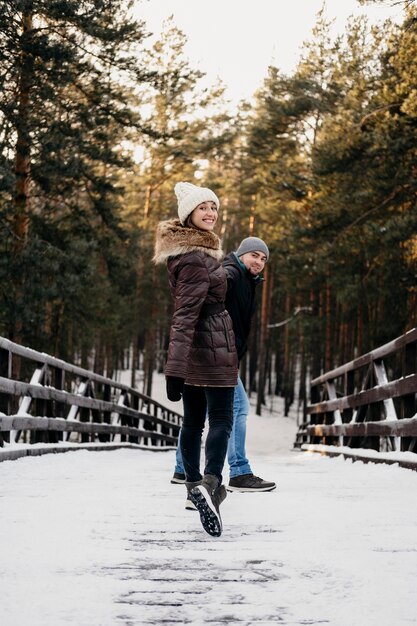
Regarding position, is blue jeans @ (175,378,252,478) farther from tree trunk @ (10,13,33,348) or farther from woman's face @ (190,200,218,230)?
tree trunk @ (10,13,33,348)

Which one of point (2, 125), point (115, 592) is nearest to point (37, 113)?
point (2, 125)

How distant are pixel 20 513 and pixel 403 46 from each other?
13337 millimetres

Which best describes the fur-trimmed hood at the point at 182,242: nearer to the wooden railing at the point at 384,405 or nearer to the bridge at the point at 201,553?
the bridge at the point at 201,553

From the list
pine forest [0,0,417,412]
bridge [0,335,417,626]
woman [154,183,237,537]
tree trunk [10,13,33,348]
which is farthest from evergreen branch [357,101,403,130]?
woman [154,183,237,537]

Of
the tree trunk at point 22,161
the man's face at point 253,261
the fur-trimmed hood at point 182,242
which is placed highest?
the tree trunk at point 22,161

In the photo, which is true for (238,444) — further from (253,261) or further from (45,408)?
(45,408)

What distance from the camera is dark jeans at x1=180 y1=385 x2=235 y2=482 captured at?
4328 mm

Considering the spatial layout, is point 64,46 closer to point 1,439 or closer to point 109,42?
point 109,42

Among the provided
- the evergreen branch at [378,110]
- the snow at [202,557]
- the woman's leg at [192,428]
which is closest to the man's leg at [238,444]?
the snow at [202,557]

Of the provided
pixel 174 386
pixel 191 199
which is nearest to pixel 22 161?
pixel 191 199

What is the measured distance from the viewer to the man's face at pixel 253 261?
5.32 m

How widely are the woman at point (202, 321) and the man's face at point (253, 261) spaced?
0.85m

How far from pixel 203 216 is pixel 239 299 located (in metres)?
0.84

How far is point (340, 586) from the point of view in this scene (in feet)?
8.81
